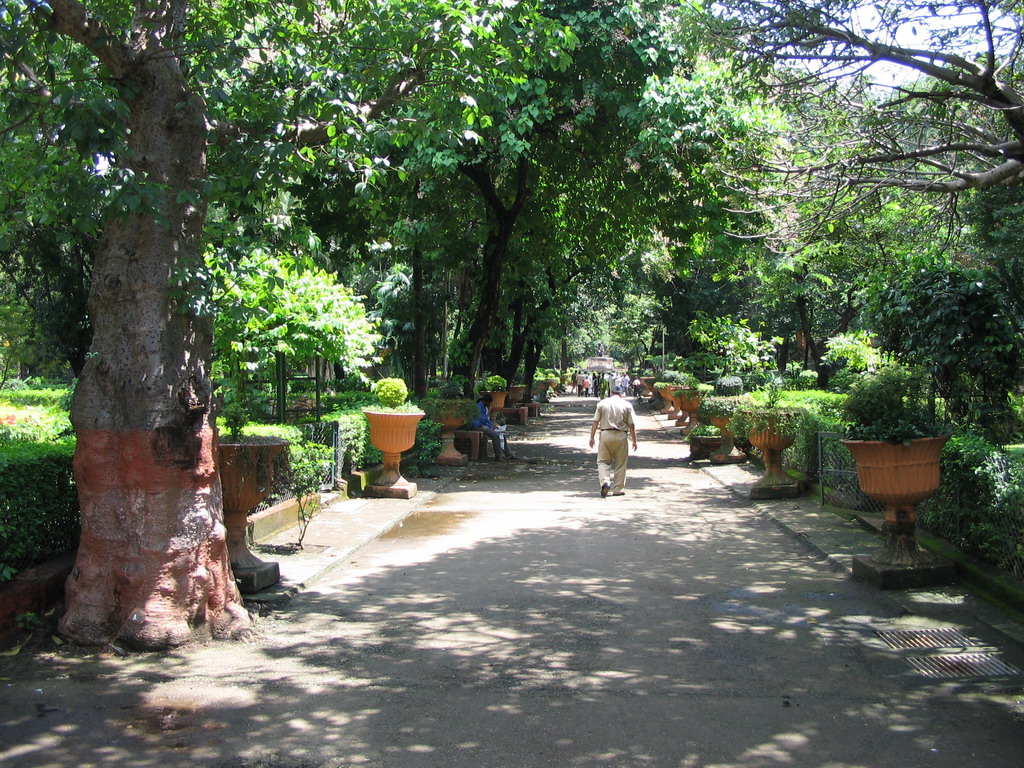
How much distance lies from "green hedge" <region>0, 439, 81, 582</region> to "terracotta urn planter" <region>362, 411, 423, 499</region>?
6.14 metres

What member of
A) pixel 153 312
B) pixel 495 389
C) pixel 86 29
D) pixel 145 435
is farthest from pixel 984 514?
pixel 495 389

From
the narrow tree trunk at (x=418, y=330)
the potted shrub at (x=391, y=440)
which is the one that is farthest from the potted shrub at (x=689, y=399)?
the potted shrub at (x=391, y=440)

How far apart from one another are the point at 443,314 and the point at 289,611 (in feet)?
77.8

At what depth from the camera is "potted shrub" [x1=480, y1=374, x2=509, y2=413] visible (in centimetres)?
2442

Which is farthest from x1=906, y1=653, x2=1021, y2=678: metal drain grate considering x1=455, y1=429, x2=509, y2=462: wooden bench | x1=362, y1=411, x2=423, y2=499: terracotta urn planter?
x1=455, y1=429, x2=509, y2=462: wooden bench

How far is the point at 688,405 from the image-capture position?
83.5 ft

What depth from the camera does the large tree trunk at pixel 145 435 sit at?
227 inches

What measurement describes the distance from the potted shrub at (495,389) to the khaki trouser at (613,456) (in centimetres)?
1065

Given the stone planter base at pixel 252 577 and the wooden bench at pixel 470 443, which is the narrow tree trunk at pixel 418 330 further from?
the stone planter base at pixel 252 577

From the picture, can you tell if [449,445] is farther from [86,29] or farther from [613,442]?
[86,29]

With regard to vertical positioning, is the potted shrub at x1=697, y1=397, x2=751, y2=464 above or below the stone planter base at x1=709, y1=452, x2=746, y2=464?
above

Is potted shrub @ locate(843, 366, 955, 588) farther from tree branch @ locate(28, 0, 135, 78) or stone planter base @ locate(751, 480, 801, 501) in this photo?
tree branch @ locate(28, 0, 135, 78)

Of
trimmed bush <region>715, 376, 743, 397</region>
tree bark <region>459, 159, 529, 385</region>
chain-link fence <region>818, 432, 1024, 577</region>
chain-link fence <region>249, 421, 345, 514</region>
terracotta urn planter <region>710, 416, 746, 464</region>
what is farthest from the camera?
tree bark <region>459, 159, 529, 385</region>

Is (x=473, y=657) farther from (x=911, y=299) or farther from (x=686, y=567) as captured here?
(x=911, y=299)
